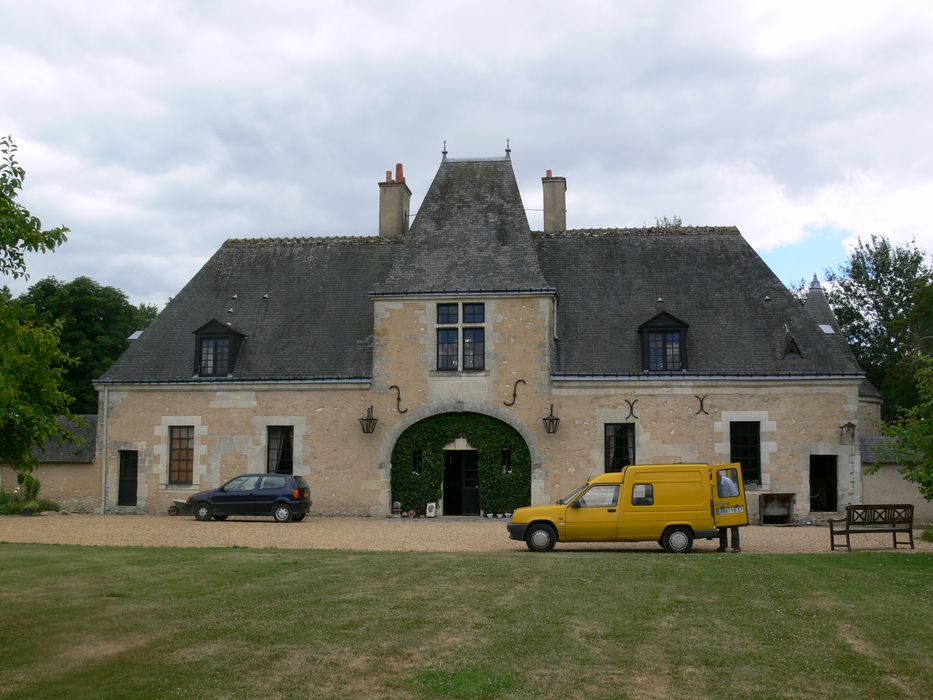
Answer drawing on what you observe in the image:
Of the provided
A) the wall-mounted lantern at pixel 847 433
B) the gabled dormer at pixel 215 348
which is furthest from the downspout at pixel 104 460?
the wall-mounted lantern at pixel 847 433

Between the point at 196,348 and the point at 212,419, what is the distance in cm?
223

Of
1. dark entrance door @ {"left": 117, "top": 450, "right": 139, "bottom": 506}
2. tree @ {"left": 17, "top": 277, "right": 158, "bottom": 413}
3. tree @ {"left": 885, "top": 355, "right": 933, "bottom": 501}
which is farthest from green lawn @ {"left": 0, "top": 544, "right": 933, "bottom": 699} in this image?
tree @ {"left": 17, "top": 277, "right": 158, "bottom": 413}

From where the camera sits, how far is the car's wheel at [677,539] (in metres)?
17.2

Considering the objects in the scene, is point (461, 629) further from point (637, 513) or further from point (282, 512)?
point (282, 512)

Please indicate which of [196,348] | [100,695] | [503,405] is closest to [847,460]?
[503,405]

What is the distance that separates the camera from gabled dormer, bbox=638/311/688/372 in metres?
26.0

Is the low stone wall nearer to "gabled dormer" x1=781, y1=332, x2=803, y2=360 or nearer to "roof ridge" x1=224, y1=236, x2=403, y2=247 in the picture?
"roof ridge" x1=224, y1=236, x2=403, y2=247

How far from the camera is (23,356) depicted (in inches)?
333

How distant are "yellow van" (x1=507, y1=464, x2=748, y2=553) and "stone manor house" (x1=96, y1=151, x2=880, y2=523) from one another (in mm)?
8119

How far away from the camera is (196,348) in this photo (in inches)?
1093

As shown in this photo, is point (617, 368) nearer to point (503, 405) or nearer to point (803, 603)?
point (503, 405)

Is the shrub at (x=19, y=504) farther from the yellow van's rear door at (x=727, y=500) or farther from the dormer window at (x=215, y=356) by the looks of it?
the yellow van's rear door at (x=727, y=500)

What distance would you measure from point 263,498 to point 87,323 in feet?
76.1

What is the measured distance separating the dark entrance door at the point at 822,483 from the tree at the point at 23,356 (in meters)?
21.2
